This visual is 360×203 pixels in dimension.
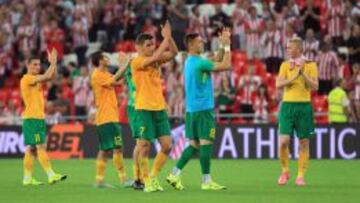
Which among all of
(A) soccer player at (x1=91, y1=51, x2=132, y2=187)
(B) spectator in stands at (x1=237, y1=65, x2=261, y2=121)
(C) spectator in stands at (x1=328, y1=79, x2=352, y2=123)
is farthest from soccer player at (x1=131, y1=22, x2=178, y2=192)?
(B) spectator in stands at (x1=237, y1=65, x2=261, y2=121)

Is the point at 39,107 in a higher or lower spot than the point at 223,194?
higher

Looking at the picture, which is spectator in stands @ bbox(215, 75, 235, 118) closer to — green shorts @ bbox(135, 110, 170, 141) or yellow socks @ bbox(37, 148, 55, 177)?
yellow socks @ bbox(37, 148, 55, 177)

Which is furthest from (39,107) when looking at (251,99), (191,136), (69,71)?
(69,71)

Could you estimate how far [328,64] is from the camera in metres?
31.2

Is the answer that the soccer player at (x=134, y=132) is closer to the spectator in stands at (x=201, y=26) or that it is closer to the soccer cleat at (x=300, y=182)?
the soccer cleat at (x=300, y=182)

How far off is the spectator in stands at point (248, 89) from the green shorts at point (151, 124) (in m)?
12.8

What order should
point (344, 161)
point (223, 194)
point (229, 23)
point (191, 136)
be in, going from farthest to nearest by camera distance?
point (229, 23) < point (344, 161) < point (191, 136) < point (223, 194)

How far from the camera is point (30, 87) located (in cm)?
1970

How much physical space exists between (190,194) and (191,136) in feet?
4.94

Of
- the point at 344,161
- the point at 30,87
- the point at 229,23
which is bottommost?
the point at 344,161

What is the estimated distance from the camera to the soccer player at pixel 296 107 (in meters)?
18.9

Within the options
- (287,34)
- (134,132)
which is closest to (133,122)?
(134,132)

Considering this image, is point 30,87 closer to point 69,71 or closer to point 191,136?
point 191,136

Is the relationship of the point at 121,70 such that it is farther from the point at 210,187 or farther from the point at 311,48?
the point at 311,48
